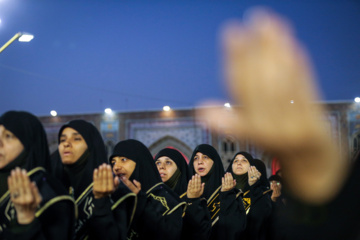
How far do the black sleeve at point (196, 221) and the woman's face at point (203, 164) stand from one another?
136cm

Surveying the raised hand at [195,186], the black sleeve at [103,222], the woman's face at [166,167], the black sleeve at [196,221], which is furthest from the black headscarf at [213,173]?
the black sleeve at [103,222]

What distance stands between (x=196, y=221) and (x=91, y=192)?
2.09 metres

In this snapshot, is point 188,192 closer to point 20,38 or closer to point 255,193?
point 255,193

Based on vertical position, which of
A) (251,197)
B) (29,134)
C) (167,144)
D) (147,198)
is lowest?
(251,197)

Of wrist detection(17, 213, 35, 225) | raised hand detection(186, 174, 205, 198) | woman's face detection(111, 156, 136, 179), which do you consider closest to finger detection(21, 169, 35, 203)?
wrist detection(17, 213, 35, 225)

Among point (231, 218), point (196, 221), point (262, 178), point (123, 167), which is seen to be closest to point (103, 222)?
point (123, 167)

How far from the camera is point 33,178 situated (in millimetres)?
3162

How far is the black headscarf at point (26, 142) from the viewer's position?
3.23 metres

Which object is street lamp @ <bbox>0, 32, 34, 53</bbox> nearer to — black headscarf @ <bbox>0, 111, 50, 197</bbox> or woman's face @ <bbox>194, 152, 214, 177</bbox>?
woman's face @ <bbox>194, 152, 214, 177</bbox>

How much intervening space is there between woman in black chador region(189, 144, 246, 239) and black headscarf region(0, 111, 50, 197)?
3293 mm

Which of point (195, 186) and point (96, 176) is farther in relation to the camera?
point (195, 186)

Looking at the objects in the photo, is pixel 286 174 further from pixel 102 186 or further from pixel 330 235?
pixel 102 186

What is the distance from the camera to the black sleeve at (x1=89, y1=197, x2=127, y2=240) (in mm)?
3400

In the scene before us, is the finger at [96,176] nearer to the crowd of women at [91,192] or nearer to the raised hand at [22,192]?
the crowd of women at [91,192]
